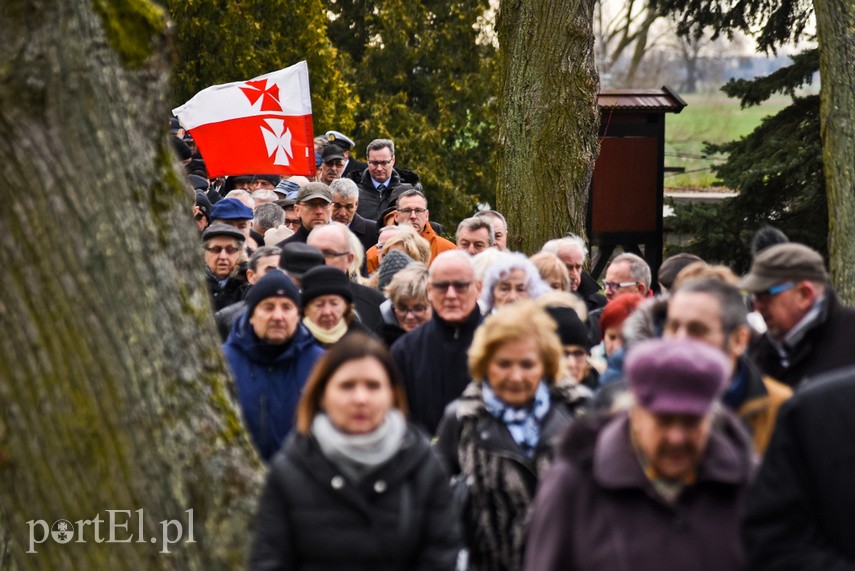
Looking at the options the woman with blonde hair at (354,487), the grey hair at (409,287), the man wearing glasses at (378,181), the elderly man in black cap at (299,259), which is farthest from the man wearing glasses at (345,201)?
the woman with blonde hair at (354,487)

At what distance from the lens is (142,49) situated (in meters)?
4.31

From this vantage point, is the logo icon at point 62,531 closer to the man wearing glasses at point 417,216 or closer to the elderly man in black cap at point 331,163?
the man wearing glasses at point 417,216

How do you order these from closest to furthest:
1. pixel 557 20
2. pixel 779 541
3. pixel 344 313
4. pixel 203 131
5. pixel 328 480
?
1. pixel 779 541
2. pixel 328 480
3. pixel 344 313
4. pixel 557 20
5. pixel 203 131

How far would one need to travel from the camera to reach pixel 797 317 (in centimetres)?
493

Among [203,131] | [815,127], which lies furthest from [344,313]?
[815,127]

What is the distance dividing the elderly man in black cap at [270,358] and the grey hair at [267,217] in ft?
16.6

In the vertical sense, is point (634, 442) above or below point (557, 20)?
below

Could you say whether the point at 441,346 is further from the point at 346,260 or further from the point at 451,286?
the point at 346,260

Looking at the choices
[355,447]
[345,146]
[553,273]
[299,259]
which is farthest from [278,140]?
[355,447]

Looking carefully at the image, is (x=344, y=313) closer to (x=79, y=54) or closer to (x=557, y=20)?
(x=79, y=54)

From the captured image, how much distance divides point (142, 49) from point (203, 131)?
8.53m

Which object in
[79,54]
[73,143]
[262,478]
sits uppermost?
[79,54]

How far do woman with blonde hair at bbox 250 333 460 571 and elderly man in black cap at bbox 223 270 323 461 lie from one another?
179 cm

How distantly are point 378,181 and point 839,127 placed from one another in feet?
15.0
